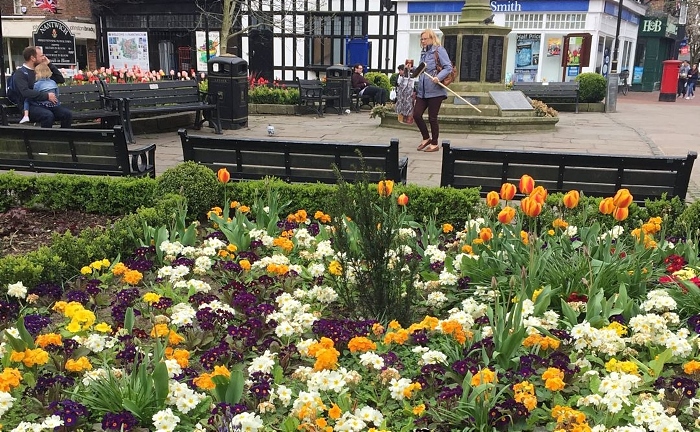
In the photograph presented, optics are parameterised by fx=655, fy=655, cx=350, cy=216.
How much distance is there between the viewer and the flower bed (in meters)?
2.61

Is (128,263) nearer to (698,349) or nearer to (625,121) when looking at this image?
(698,349)

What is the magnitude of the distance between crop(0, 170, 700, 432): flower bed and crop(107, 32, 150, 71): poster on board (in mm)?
28245

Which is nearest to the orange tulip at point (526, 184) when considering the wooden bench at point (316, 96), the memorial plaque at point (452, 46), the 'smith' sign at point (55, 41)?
the memorial plaque at point (452, 46)

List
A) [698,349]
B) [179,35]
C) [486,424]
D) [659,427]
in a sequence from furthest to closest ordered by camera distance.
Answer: [179,35] → [698,349] → [486,424] → [659,427]

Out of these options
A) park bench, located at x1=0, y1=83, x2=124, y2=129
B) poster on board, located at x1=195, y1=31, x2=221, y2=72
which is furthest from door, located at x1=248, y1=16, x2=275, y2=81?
park bench, located at x1=0, y1=83, x2=124, y2=129

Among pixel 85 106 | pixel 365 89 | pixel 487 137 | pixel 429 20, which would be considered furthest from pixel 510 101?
pixel 429 20

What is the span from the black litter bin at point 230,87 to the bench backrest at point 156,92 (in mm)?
425

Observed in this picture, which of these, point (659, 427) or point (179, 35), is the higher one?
point (179, 35)

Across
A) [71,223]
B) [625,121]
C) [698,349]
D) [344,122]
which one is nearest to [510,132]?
[344,122]

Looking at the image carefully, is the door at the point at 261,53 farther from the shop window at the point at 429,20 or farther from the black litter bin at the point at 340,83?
the black litter bin at the point at 340,83

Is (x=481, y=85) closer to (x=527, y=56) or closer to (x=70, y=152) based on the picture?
(x=70, y=152)

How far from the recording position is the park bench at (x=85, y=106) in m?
9.91

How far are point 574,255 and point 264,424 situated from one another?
7.24 feet

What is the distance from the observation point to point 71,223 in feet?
19.1
